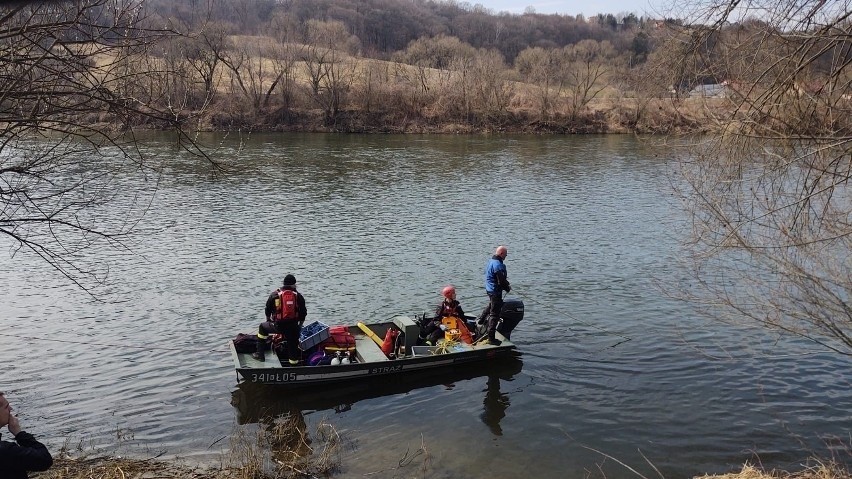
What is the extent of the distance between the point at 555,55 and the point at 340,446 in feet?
213

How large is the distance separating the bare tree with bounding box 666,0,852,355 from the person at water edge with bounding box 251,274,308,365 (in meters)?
6.52

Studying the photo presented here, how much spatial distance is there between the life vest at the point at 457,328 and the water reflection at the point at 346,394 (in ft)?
1.87

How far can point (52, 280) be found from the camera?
17625 mm

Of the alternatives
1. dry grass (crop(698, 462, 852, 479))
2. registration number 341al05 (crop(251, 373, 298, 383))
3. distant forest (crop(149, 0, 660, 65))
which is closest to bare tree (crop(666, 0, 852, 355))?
dry grass (crop(698, 462, 852, 479))

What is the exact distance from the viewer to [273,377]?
36.3ft

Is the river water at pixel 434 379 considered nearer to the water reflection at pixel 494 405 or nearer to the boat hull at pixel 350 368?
the water reflection at pixel 494 405

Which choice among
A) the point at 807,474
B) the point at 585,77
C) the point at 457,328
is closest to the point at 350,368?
the point at 457,328

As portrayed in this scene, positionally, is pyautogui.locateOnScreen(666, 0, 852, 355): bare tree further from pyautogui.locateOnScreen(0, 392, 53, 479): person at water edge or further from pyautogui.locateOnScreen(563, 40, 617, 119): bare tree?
pyautogui.locateOnScreen(563, 40, 617, 119): bare tree

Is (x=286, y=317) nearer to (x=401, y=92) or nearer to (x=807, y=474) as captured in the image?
(x=807, y=474)

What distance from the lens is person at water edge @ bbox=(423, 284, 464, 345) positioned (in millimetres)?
12845

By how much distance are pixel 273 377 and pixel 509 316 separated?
4890 mm

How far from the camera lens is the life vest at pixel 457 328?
12.9 meters

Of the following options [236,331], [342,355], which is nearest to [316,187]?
[236,331]

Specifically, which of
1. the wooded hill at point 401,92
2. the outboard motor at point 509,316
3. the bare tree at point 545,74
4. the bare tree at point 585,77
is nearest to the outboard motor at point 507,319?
the outboard motor at point 509,316
